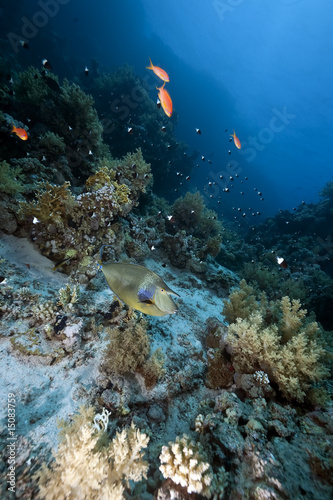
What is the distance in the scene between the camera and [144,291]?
5.57 ft

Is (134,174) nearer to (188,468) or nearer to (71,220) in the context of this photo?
(71,220)

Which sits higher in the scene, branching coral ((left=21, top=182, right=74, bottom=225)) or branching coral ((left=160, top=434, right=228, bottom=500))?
branching coral ((left=21, top=182, right=74, bottom=225))

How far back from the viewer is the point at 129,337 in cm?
310

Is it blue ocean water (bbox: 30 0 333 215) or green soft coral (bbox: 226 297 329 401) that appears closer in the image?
green soft coral (bbox: 226 297 329 401)

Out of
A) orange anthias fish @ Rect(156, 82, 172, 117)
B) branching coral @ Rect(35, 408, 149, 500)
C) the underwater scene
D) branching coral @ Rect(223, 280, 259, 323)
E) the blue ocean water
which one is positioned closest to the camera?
branching coral @ Rect(35, 408, 149, 500)

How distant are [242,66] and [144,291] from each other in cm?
11787

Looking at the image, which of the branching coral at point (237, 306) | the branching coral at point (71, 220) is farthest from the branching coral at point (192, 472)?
the branching coral at point (71, 220)

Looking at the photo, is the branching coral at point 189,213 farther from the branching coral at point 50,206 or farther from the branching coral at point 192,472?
the branching coral at point 192,472

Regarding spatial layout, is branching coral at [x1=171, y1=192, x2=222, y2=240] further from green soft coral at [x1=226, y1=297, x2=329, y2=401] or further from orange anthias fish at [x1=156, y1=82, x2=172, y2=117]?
green soft coral at [x1=226, y1=297, x2=329, y2=401]

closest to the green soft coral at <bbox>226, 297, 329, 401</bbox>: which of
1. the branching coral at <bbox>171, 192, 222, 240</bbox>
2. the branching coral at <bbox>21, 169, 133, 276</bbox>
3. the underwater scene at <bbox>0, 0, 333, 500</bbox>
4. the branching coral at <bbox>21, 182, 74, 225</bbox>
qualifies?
the underwater scene at <bbox>0, 0, 333, 500</bbox>

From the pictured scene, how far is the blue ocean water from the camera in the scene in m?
65.1

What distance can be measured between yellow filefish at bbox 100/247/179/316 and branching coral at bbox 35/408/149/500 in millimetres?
1216

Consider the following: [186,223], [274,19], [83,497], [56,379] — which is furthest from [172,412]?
[274,19]

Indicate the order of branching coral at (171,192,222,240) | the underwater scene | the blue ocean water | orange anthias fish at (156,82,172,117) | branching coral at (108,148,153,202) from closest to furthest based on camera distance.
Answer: the underwater scene, orange anthias fish at (156,82,172,117), branching coral at (108,148,153,202), branching coral at (171,192,222,240), the blue ocean water
